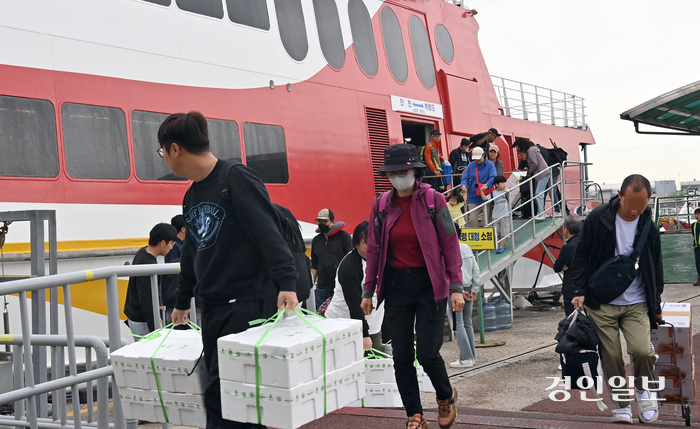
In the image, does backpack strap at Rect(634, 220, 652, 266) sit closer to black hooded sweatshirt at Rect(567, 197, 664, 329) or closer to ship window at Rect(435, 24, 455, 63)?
black hooded sweatshirt at Rect(567, 197, 664, 329)

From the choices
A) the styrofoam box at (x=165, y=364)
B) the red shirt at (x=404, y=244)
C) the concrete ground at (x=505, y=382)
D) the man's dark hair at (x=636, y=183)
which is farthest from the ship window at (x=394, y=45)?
the styrofoam box at (x=165, y=364)

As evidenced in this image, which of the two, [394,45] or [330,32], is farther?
[394,45]

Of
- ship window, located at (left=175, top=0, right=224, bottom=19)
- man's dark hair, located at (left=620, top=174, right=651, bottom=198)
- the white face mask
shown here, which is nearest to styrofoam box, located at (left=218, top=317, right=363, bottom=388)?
the white face mask

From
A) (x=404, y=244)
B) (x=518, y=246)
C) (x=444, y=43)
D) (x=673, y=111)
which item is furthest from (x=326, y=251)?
(x=444, y=43)

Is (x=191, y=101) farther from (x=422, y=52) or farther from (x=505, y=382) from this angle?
(x=422, y=52)

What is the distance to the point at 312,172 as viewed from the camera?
9633 mm

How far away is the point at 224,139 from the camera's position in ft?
28.0

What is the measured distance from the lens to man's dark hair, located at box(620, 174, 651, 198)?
505 cm

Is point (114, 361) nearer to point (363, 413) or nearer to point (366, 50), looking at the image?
point (363, 413)

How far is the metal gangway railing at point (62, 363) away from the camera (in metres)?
3.72

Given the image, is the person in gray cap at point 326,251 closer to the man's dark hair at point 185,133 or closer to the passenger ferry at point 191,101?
the passenger ferry at point 191,101

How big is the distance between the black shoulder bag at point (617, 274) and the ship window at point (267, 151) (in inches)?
192

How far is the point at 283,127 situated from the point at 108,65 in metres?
2.55

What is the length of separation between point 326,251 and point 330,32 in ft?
12.0
